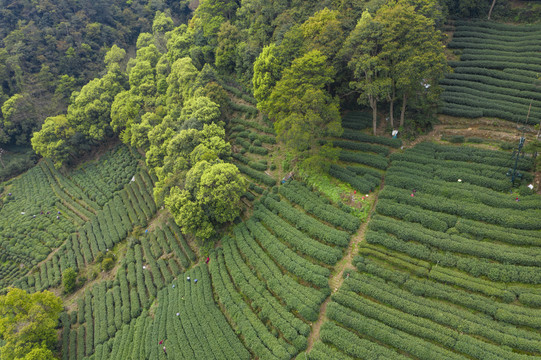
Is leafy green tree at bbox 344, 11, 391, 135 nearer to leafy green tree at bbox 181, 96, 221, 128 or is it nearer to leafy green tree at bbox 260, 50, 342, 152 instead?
leafy green tree at bbox 260, 50, 342, 152

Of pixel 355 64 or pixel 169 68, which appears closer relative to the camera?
pixel 355 64

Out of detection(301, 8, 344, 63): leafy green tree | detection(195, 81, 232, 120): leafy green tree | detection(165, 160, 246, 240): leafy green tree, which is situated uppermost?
detection(301, 8, 344, 63): leafy green tree

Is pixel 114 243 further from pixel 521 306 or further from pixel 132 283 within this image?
pixel 521 306

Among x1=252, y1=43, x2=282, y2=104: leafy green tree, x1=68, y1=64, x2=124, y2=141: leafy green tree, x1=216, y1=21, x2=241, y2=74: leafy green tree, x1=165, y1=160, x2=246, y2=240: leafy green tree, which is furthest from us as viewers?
x1=68, y1=64, x2=124, y2=141: leafy green tree

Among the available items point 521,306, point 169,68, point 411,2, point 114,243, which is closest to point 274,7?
point 411,2

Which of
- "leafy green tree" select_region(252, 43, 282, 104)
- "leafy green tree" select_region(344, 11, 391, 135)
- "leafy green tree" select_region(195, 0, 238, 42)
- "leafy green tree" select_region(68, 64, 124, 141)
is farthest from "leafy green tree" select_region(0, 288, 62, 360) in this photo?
"leafy green tree" select_region(195, 0, 238, 42)

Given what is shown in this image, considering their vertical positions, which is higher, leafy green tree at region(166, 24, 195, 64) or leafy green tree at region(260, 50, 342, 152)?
leafy green tree at region(166, 24, 195, 64)

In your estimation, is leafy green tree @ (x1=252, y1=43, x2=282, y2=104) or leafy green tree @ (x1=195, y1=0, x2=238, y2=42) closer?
leafy green tree @ (x1=252, y1=43, x2=282, y2=104)
